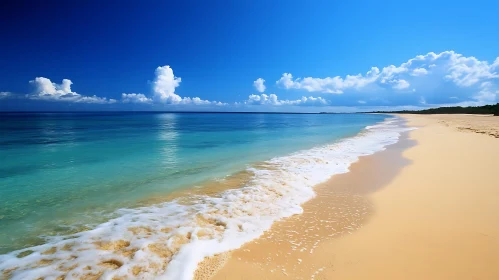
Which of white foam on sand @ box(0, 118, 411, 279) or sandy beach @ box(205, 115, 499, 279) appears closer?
sandy beach @ box(205, 115, 499, 279)

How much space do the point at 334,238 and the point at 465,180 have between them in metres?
6.08

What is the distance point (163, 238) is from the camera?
15.0ft

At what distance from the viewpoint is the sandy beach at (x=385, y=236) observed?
3.54 metres

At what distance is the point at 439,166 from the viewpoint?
952 centimetres

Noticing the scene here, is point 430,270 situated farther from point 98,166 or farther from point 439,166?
point 98,166

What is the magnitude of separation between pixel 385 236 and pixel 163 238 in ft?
13.7

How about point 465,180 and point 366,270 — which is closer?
point 366,270

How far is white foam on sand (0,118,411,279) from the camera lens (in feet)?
12.1

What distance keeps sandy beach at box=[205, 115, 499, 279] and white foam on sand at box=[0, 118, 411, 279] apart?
1.24ft

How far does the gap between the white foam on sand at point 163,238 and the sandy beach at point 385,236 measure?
0.38m

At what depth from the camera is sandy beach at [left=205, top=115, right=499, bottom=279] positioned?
3.54 m

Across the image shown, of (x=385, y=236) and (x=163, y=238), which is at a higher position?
(x=385, y=236)

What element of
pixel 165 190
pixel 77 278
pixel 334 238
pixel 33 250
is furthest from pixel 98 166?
pixel 334 238

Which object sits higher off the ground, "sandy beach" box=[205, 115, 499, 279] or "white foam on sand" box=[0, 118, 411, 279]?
"sandy beach" box=[205, 115, 499, 279]
